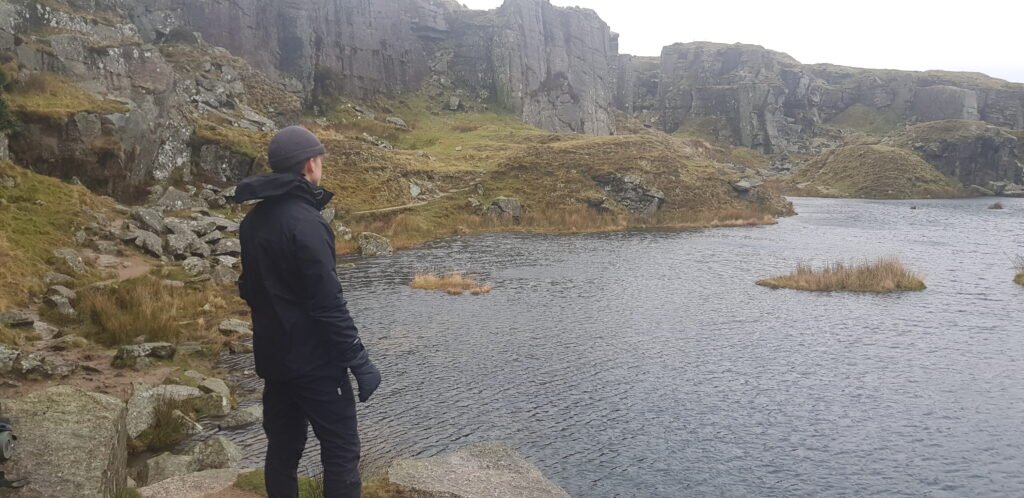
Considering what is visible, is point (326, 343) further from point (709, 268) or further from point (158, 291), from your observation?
point (709, 268)

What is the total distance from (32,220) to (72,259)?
3082 millimetres

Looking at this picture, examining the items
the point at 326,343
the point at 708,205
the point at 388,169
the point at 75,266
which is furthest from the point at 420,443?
the point at 708,205

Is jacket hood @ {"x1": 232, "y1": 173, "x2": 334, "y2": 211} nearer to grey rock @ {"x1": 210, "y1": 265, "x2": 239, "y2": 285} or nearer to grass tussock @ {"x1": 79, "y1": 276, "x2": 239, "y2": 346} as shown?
grass tussock @ {"x1": 79, "y1": 276, "x2": 239, "y2": 346}

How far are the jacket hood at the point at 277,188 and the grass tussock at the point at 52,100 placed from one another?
30577mm

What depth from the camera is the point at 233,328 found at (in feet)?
66.2

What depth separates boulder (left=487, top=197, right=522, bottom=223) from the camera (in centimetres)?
5725

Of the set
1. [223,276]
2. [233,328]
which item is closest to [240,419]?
[233,328]

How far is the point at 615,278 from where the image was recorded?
33.0 m

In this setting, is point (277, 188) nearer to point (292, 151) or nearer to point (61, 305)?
point (292, 151)

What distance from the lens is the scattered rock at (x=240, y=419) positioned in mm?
13359

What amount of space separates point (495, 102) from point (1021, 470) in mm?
96428

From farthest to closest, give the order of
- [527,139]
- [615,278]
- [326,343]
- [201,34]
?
[527,139] → [201,34] → [615,278] → [326,343]

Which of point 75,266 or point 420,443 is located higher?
point 75,266

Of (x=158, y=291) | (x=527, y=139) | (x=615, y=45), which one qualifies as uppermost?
(x=615, y=45)
